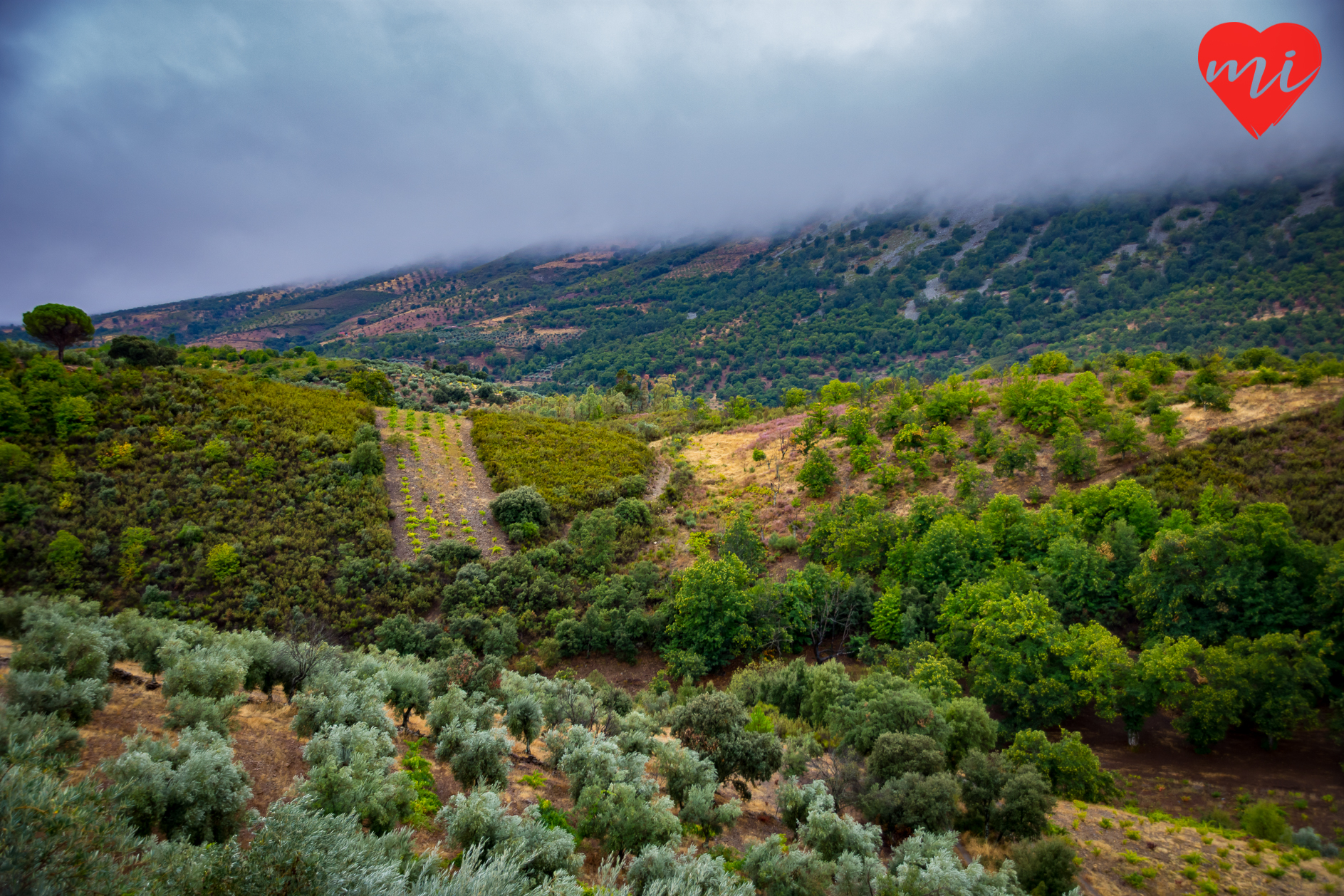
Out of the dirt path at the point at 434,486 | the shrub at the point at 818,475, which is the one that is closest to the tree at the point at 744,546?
the shrub at the point at 818,475

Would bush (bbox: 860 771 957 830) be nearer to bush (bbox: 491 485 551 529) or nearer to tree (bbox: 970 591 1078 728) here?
tree (bbox: 970 591 1078 728)

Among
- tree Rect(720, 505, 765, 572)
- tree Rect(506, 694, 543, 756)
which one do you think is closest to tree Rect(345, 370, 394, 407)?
tree Rect(720, 505, 765, 572)

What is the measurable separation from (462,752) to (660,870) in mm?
5891

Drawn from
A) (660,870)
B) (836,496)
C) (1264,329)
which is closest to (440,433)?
(836,496)

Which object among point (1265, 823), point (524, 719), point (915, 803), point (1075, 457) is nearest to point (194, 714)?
point (524, 719)

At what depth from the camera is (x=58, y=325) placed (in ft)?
129

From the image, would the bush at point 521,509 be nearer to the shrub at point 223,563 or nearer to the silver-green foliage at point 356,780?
the shrub at point 223,563

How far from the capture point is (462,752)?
13406 mm

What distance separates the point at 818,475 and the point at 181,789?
127ft

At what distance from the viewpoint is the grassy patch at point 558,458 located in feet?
140

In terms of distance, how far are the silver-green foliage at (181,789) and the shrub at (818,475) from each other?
3742cm

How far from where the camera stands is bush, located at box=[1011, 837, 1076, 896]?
1332cm

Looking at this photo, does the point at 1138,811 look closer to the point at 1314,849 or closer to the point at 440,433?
the point at 1314,849

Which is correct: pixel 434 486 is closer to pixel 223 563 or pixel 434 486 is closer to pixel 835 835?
pixel 223 563
